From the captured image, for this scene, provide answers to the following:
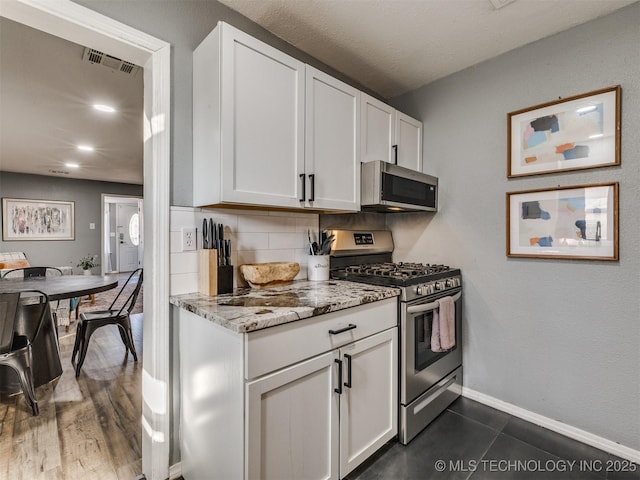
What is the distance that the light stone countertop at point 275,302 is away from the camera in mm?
1132

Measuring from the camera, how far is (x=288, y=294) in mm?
1576

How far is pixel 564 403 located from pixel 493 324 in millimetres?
558

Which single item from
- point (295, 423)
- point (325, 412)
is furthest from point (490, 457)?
point (295, 423)

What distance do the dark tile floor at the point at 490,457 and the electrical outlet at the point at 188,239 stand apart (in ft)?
4.50

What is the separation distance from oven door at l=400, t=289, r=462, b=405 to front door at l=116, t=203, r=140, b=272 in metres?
8.76

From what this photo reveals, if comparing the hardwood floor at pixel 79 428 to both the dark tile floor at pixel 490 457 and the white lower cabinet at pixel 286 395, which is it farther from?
the dark tile floor at pixel 490 457

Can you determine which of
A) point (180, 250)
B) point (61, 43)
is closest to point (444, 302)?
point (180, 250)

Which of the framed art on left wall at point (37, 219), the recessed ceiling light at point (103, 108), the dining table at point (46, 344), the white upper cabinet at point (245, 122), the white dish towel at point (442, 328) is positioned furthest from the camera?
the framed art on left wall at point (37, 219)

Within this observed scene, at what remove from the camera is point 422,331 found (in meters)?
1.87

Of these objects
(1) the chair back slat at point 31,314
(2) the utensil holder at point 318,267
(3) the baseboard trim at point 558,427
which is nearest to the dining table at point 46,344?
(1) the chair back slat at point 31,314

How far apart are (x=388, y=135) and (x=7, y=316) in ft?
9.04

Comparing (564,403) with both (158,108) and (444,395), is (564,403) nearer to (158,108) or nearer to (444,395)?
(444,395)

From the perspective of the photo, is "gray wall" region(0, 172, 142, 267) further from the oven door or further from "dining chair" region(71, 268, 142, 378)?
the oven door

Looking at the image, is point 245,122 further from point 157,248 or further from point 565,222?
point 565,222
